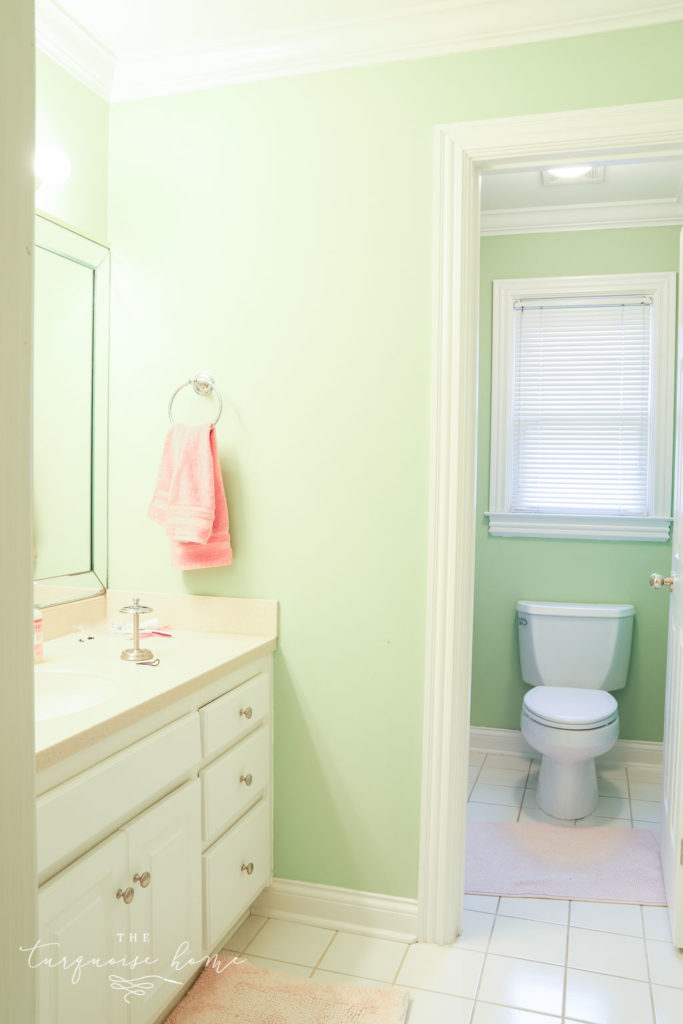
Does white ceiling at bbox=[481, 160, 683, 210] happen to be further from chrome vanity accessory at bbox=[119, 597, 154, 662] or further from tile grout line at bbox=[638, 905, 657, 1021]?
tile grout line at bbox=[638, 905, 657, 1021]

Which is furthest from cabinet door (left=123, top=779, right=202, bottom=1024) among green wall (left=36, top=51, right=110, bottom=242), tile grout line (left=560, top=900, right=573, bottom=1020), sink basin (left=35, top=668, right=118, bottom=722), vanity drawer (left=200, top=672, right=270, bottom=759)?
green wall (left=36, top=51, right=110, bottom=242)

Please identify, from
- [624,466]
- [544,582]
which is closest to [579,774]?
[544,582]

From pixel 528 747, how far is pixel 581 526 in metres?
1.03

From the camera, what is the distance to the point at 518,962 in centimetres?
214

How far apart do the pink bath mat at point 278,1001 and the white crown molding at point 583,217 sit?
2.95 meters

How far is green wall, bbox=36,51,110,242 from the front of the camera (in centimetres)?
218

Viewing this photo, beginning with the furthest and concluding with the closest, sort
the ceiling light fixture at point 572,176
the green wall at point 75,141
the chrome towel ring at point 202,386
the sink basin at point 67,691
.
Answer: the ceiling light fixture at point 572,176, the chrome towel ring at point 202,386, the green wall at point 75,141, the sink basin at point 67,691

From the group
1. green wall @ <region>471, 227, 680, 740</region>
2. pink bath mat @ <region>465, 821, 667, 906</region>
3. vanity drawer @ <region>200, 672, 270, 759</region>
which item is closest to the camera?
vanity drawer @ <region>200, 672, 270, 759</region>

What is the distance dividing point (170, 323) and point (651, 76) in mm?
1434

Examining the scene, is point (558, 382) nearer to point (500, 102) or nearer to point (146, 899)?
point (500, 102)

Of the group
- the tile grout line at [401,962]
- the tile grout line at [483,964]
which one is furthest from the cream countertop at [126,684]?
the tile grout line at [483,964]

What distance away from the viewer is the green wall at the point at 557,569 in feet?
11.3

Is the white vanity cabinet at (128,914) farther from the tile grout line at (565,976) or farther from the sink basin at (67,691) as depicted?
the tile grout line at (565,976)

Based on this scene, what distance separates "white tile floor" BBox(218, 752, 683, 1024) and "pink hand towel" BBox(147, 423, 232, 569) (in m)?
1.07
